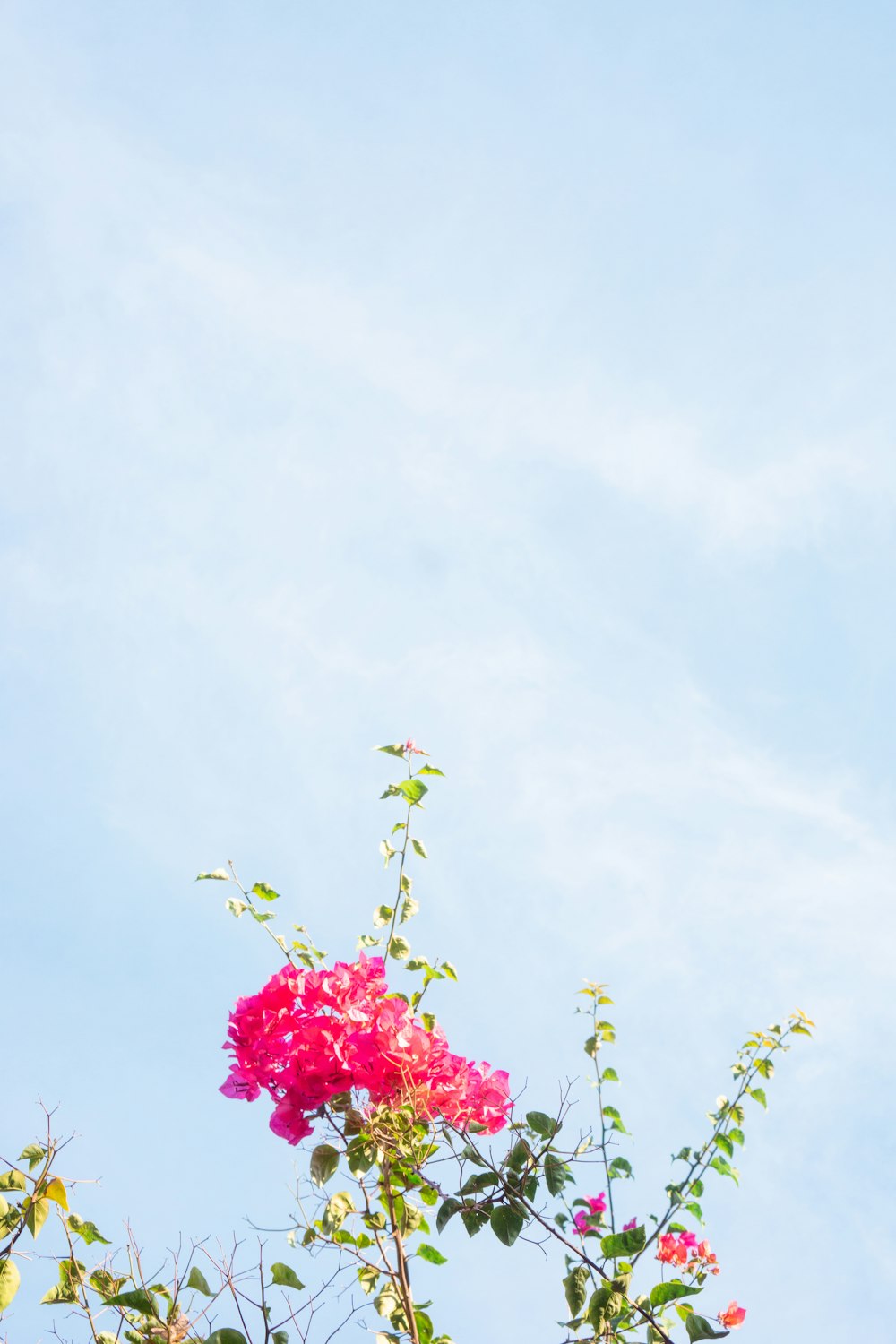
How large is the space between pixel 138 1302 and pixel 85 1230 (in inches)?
11.0

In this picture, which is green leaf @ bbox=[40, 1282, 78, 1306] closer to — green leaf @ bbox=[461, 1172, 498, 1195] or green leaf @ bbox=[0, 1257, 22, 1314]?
green leaf @ bbox=[0, 1257, 22, 1314]

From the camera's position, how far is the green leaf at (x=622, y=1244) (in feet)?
6.01

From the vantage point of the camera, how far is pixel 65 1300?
2.17 meters

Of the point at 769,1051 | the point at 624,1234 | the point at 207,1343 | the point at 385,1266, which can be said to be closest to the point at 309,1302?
the point at 385,1266

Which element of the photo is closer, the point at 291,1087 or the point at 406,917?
the point at 291,1087

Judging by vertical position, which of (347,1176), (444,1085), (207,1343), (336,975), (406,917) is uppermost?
(406,917)

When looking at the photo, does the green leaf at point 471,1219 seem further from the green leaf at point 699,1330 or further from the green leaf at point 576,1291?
the green leaf at point 699,1330

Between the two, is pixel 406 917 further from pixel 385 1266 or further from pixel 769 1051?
pixel 769 1051

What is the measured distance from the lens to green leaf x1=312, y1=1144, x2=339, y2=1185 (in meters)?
2.38

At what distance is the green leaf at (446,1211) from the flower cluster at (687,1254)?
3.03m

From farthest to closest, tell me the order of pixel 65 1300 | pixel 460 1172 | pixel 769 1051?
pixel 769 1051, pixel 460 1172, pixel 65 1300

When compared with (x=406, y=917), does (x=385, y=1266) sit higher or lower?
lower

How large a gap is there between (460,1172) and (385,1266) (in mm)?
314

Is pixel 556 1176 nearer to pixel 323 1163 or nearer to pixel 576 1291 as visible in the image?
pixel 576 1291
